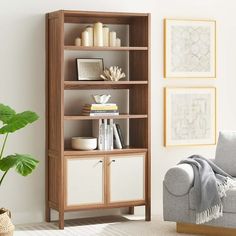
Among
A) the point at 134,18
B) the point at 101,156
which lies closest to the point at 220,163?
the point at 101,156

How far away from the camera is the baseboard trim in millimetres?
5707

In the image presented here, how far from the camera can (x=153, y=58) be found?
6801mm

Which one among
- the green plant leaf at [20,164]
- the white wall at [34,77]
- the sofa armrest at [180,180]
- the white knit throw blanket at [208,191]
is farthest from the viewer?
the white wall at [34,77]

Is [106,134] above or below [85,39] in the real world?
below

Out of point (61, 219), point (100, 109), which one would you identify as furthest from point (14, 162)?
point (100, 109)

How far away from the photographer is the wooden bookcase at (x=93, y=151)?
6.07 metres

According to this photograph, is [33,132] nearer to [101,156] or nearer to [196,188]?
[101,156]

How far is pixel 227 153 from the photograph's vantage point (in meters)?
6.30

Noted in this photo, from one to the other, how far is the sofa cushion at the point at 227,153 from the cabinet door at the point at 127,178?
2.37 feet

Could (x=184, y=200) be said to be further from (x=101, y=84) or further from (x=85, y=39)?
(x=85, y=39)

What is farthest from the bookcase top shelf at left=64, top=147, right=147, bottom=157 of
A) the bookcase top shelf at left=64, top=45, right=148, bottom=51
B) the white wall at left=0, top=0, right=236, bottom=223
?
the bookcase top shelf at left=64, top=45, right=148, bottom=51

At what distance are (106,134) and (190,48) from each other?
137cm

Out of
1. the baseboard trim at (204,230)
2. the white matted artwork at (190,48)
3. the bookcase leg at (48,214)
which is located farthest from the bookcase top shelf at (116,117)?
the baseboard trim at (204,230)

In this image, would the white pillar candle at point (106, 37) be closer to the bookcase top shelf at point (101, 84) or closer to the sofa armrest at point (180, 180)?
the bookcase top shelf at point (101, 84)
